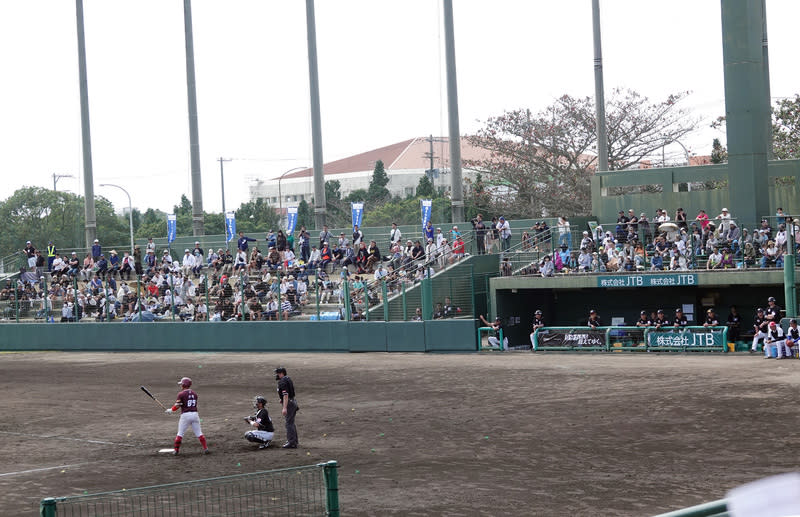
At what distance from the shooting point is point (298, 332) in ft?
116

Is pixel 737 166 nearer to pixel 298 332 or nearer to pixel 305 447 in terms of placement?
pixel 298 332

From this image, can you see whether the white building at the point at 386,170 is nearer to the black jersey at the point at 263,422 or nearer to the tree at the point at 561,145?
the tree at the point at 561,145

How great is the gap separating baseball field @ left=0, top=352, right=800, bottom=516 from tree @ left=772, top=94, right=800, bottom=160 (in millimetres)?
25803

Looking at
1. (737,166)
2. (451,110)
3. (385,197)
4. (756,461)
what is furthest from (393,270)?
(385,197)

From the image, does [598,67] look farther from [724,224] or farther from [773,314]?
[773,314]

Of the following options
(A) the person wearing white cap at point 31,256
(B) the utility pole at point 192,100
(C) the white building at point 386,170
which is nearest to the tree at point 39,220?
(C) the white building at point 386,170

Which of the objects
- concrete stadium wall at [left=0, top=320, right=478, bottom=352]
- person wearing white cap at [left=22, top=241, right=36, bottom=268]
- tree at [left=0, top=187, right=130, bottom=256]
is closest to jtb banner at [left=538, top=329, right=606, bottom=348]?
concrete stadium wall at [left=0, top=320, right=478, bottom=352]

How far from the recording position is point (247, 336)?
119ft

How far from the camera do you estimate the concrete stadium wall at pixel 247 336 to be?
1293 inches

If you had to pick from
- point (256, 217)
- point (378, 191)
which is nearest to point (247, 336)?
point (256, 217)

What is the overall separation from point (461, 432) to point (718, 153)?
4511 cm

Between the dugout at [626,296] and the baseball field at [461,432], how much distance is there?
10.9 feet

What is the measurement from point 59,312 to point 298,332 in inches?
520

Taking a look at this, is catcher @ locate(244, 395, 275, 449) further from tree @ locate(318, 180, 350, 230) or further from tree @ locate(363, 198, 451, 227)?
tree @ locate(318, 180, 350, 230)
